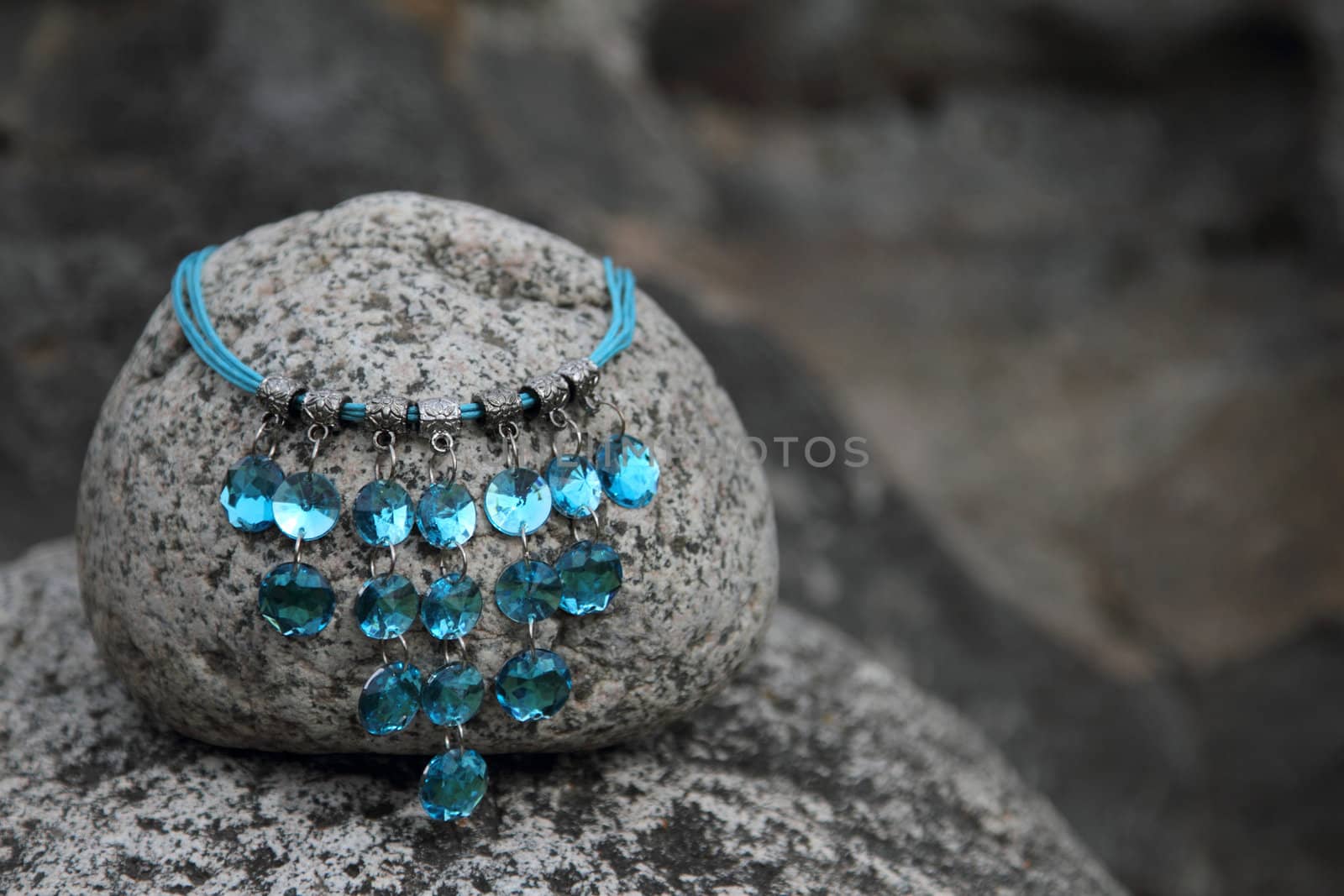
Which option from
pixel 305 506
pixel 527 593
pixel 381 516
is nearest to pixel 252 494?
pixel 305 506

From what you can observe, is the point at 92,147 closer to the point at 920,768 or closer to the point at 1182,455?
the point at 920,768

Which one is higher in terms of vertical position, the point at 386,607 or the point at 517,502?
the point at 517,502

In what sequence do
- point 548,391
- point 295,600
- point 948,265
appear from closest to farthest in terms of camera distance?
point 295,600 → point 548,391 → point 948,265

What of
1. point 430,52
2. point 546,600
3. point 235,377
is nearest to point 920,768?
point 546,600

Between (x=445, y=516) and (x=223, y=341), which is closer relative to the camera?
(x=445, y=516)

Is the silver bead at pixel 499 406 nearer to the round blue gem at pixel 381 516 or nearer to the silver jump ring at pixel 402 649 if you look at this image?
the round blue gem at pixel 381 516

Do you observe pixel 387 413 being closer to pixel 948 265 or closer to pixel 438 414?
pixel 438 414
